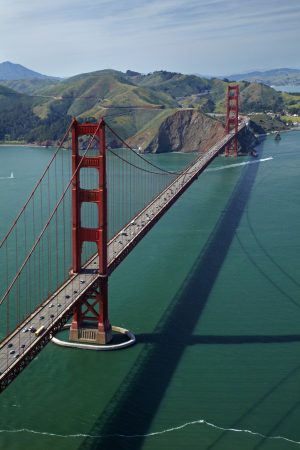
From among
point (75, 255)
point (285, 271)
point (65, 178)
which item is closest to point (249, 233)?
point (285, 271)

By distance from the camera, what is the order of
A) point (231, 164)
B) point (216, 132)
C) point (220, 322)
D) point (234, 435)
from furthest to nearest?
1. point (216, 132)
2. point (231, 164)
3. point (220, 322)
4. point (234, 435)

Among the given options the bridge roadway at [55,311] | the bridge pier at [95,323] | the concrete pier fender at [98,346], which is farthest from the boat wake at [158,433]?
the bridge pier at [95,323]

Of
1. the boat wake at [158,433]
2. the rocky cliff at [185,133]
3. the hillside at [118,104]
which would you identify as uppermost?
the hillside at [118,104]

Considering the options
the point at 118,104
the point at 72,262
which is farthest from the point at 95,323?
the point at 118,104

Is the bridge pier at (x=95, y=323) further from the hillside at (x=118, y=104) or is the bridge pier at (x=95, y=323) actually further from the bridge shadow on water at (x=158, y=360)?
the hillside at (x=118, y=104)

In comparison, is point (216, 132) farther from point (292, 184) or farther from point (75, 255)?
point (75, 255)

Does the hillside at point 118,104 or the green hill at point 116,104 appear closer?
the hillside at point 118,104
